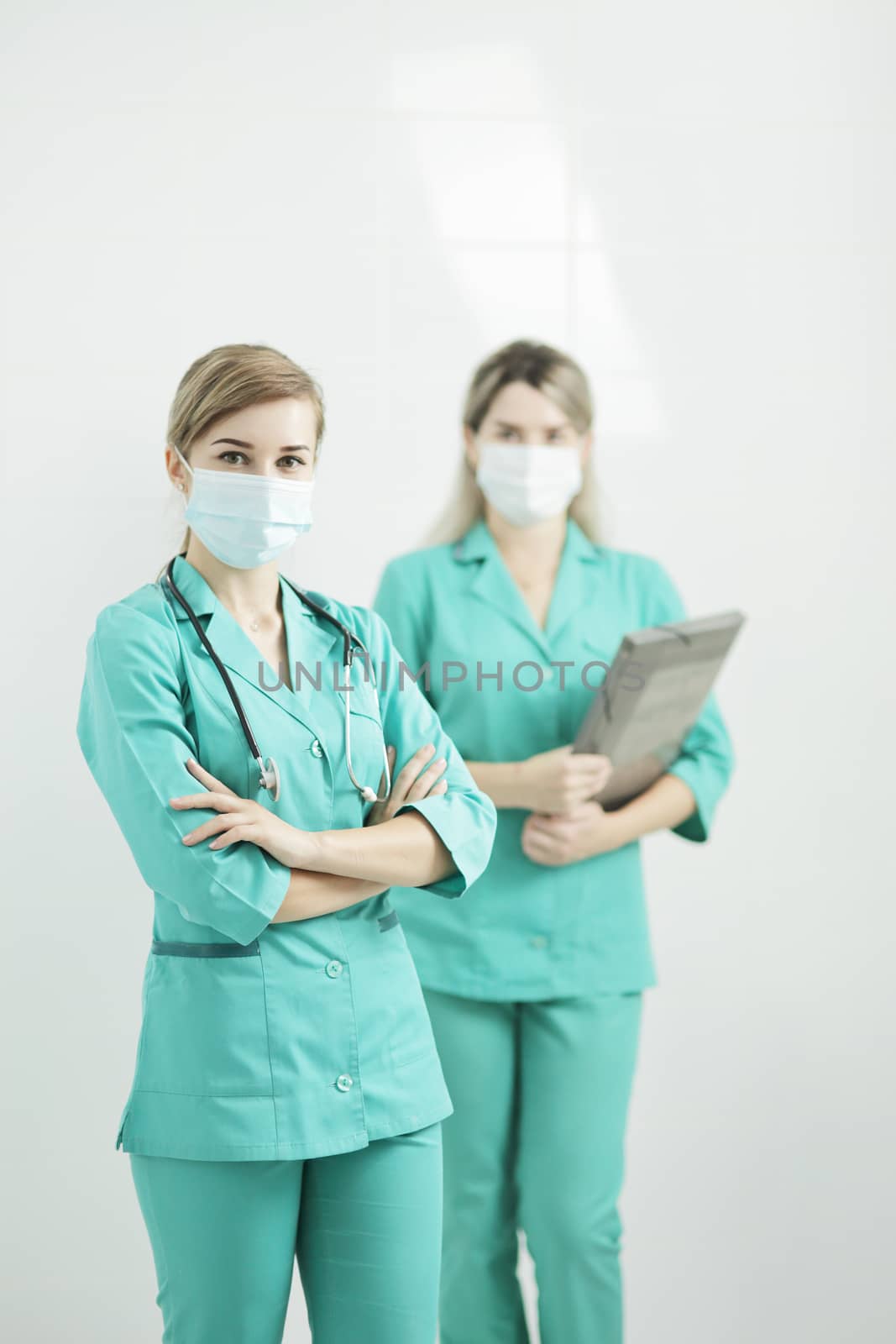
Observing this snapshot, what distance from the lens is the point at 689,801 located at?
1.91 m

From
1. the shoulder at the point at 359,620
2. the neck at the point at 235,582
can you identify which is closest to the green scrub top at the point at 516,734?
the shoulder at the point at 359,620

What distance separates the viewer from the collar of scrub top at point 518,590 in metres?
1.88

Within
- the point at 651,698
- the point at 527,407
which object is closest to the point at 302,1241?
the point at 651,698

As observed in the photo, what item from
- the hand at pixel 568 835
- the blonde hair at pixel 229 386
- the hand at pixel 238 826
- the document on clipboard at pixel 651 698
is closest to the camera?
the hand at pixel 238 826

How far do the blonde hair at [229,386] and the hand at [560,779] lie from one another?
60 cm

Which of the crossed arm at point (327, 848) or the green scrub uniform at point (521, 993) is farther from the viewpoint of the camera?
the green scrub uniform at point (521, 993)

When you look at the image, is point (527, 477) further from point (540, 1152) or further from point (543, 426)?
point (540, 1152)

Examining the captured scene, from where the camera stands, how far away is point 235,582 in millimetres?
1451

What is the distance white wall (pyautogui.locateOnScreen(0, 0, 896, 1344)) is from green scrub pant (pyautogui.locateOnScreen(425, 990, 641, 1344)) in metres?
0.44

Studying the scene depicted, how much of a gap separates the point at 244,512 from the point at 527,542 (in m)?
0.66

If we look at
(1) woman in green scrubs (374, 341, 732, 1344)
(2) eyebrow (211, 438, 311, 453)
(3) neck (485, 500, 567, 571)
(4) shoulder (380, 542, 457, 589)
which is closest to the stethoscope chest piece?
(2) eyebrow (211, 438, 311, 453)

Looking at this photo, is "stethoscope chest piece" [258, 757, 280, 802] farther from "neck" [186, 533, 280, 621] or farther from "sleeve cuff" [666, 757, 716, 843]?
"sleeve cuff" [666, 757, 716, 843]

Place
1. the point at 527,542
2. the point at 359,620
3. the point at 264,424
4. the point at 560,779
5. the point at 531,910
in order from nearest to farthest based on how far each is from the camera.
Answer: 1. the point at 264,424
2. the point at 359,620
3. the point at 560,779
4. the point at 531,910
5. the point at 527,542

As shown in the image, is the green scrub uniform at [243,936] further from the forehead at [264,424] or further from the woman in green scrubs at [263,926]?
the forehead at [264,424]
